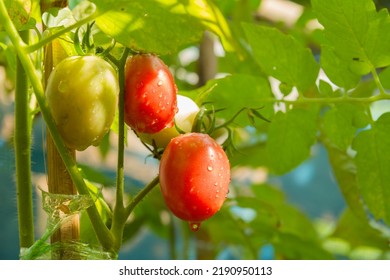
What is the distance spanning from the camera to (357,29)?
483mm

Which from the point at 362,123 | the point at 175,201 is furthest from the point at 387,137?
the point at 175,201

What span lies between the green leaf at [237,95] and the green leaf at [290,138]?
0.01 meters

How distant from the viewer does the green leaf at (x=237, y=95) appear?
1.73ft

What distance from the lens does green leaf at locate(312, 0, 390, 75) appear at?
1.56 feet

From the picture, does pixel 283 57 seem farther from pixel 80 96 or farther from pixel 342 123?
pixel 80 96

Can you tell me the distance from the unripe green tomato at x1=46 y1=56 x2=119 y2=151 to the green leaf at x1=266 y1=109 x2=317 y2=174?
0.20 metres

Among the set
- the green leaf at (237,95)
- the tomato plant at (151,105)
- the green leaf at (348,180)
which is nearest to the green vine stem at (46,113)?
the tomato plant at (151,105)

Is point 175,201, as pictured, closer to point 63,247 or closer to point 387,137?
point 63,247

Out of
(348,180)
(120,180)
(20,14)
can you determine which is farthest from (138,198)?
(348,180)

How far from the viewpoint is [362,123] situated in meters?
0.54

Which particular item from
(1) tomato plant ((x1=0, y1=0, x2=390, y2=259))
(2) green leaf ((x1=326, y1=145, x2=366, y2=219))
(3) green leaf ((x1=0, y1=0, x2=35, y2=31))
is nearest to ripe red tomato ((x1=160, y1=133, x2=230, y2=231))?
(1) tomato plant ((x1=0, y1=0, x2=390, y2=259))

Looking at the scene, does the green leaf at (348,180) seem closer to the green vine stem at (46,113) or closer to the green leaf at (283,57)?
the green leaf at (283,57)

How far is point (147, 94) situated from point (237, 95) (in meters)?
0.15
